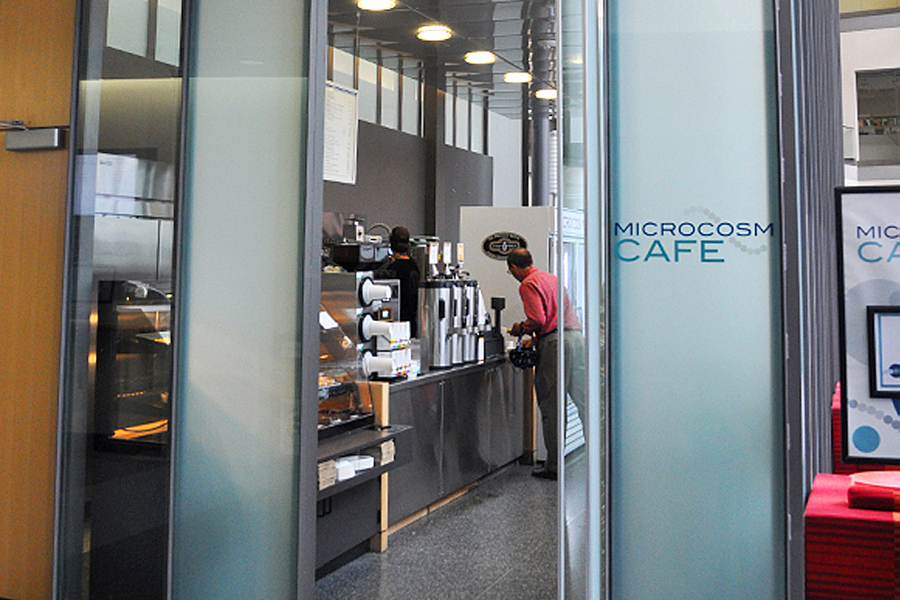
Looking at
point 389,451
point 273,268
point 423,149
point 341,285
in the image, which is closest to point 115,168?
point 273,268

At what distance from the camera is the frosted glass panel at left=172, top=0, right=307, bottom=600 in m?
2.96

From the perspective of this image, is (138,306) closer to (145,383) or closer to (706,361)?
(145,383)

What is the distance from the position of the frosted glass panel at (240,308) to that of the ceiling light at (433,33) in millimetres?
3425

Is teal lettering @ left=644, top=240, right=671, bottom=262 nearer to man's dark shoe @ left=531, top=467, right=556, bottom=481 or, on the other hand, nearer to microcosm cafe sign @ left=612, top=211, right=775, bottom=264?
microcosm cafe sign @ left=612, top=211, right=775, bottom=264

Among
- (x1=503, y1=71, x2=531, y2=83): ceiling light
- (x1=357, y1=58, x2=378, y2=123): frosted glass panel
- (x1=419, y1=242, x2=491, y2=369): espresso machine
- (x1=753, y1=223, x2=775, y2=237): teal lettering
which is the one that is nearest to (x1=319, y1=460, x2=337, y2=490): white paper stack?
(x1=419, y1=242, x2=491, y2=369): espresso machine

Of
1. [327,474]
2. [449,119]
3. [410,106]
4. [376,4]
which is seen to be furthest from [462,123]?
[327,474]

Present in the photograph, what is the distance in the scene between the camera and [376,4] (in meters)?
5.66

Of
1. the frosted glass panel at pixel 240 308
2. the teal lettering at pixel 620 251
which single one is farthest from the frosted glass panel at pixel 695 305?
the frosted glass panel at pixel 240 308

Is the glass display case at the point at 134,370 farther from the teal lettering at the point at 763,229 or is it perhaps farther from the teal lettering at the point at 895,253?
the teal lettering at the point at 895,253

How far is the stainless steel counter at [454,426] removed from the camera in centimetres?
465

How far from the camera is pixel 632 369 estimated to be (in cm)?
258

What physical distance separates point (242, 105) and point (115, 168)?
557 mm

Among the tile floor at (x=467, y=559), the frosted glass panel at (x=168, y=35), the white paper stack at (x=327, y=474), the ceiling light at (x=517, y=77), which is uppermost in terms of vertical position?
the ceiling light at (x=517, y=77)

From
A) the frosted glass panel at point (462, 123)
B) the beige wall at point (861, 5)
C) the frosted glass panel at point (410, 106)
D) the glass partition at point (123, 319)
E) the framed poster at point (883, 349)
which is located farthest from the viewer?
the frosted glass panel at point (462, 123)
